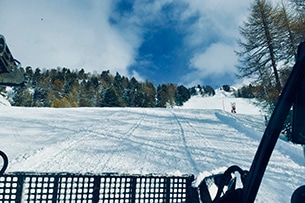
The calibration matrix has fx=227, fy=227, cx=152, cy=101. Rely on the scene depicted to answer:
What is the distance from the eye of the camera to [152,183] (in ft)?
7.04

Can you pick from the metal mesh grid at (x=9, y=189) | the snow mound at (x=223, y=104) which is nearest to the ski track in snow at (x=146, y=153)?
the metal mesh grid at (x=9, y=189)

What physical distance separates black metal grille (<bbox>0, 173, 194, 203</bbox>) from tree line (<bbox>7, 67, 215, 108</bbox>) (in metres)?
38.9

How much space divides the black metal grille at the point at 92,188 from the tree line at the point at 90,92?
128ft

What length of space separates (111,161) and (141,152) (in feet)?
4.44

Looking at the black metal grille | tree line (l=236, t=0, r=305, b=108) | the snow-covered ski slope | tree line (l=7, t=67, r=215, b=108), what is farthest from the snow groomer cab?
tree line (l=7, t=67, r=215, b=108)

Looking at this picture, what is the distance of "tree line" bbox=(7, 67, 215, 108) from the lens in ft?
154

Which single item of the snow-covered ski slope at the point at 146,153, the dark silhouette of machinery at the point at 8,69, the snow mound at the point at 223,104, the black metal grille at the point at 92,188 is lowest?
the snow-covered ski slope at the point at 146,153

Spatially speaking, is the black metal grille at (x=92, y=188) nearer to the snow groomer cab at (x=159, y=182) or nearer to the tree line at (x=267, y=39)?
the snow groomer cab at (x=159, y=182)

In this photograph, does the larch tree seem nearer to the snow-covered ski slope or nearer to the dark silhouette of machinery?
the snow-covered ski slope

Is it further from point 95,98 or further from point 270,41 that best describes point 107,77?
point 270,41

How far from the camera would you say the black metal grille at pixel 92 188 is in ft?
6.06

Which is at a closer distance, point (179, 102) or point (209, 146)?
point (209, 146)

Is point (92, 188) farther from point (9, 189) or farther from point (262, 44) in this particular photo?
point (262, 44)

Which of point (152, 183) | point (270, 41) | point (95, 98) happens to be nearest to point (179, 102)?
point (95, 98)
